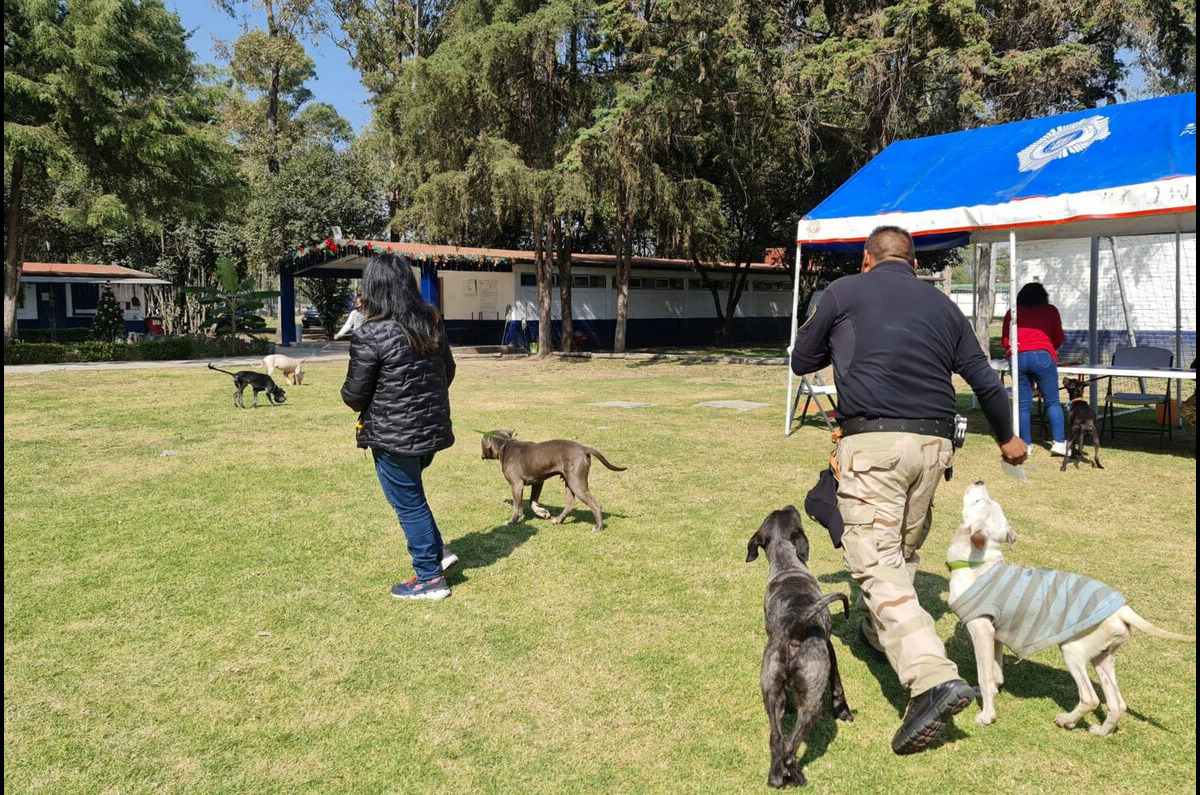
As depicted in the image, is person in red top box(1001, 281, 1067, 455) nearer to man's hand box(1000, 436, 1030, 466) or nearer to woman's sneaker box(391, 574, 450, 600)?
man's hand box(1000, 436, 1030, 466)

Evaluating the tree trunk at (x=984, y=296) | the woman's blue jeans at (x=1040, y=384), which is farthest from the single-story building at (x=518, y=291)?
the woman's blue jeans at (x=1040, y=384)

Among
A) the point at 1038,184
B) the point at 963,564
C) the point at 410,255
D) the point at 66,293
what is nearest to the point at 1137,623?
the point at 963,564

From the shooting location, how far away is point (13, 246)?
21.3 m

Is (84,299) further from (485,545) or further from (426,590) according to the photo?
(426,590)

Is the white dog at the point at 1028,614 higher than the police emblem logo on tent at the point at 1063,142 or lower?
lower

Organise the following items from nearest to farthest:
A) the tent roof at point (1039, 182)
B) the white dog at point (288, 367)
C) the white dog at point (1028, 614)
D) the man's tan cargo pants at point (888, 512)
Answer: the white dog at point (1028, 614) < the man's tan cargo pants at point (888, 512) < the tent roof at point (1039, 182) < the white dog at point (288, 367)

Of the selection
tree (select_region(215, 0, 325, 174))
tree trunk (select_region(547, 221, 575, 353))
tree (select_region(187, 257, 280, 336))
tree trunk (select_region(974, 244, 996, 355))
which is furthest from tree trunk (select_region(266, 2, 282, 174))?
tree trunk (select_region(974, 244, 996, 355))

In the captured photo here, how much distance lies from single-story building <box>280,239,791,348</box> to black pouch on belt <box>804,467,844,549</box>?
21.8 m

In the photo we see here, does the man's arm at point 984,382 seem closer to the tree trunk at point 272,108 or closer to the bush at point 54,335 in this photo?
the bush at point 54,335

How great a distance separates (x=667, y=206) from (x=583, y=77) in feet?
14.6

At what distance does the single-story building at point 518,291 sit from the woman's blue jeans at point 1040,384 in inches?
739

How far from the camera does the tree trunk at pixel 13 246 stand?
20.5 m

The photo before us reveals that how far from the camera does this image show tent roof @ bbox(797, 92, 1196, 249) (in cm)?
Answer: 764

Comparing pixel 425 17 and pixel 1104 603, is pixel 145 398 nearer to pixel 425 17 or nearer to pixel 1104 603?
pixel 1104 603
